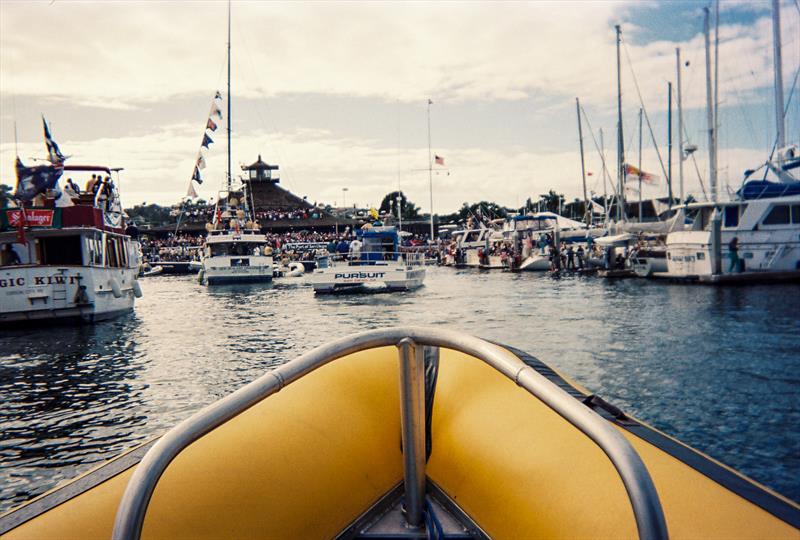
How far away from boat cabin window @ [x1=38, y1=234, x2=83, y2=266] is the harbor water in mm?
2107

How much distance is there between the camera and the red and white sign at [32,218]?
1574 centimetres

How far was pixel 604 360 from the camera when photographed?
1000 cm

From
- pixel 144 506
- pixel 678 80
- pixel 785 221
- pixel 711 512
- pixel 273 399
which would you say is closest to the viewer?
pixel 144 506

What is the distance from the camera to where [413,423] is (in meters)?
2.56

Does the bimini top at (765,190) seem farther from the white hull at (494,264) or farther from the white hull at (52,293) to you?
the white hull at (52,293)

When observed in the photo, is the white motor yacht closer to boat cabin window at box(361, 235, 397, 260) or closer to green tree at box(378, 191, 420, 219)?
boat cabin window at box(361, 235, 397, 260)

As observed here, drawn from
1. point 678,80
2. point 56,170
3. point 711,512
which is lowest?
point 711,512

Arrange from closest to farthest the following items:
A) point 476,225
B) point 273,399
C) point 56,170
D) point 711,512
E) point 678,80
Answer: point 711,512 → point 273,399 → point 56,170 → point 678,80 → point 476,225

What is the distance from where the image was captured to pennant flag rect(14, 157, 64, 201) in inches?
626

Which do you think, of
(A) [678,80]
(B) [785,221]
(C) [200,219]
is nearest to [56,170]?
(B) [785,221]

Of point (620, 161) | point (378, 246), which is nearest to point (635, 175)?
point (620, 161)

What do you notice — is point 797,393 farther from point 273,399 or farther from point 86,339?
point 86,339

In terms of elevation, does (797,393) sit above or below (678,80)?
below

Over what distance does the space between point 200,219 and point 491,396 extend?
74.5m
